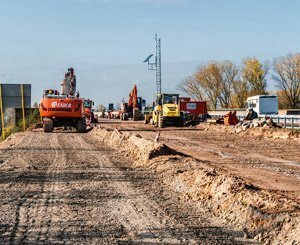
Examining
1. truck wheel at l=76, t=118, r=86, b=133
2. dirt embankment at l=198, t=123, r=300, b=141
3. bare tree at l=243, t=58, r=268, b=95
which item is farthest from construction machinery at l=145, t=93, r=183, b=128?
bare tree at l=243, t=58, r=268, b=95

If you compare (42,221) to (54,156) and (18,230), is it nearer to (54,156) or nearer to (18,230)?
(18,230)

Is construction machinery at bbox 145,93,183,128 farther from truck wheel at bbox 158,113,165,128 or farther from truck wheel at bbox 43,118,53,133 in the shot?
truck wheel at bbox 43,118,53,133

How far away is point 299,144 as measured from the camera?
1016 inches

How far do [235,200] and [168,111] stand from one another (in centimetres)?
3416

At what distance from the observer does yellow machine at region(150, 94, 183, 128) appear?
43688 mm

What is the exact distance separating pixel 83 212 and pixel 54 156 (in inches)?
400

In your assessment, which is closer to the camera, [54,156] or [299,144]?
[54,156]

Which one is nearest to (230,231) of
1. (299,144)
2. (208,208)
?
(208,208)

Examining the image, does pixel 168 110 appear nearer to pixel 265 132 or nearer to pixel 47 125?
pixel 47 125

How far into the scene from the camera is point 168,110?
143ft

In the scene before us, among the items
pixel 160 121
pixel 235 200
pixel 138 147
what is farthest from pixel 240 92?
pixel 235 200

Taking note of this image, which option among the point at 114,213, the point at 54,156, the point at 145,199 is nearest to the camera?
the point at 114,213

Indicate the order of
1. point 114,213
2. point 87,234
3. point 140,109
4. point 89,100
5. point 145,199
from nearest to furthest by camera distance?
point 87,234 < point 114,213 < point 145,199 < point 89,100 < point 140,109

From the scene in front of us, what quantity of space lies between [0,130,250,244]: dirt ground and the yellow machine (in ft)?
89.9
